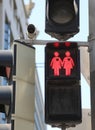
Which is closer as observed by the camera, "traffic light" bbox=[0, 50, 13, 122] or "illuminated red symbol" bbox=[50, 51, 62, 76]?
"illuminated red symbol" bbox=[50, 51, 62, 76]

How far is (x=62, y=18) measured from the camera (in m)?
4.98

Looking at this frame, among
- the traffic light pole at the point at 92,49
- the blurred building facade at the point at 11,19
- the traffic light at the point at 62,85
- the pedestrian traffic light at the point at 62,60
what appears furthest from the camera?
the blurred building facade at the point at 11,19

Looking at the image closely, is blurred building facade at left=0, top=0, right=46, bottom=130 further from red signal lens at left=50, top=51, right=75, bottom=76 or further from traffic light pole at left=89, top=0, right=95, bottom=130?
red signal lens at left=50, top=51, right=75, bottom=76

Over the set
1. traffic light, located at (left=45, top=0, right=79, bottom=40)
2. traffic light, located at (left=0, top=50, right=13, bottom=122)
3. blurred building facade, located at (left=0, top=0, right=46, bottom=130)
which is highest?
blurred building facade, located at (left=0, top=0, right=46, bottom=130)

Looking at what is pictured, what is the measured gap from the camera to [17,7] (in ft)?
162

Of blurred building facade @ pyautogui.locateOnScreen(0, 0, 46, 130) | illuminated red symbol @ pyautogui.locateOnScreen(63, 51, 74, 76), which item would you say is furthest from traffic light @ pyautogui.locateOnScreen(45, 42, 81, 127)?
blurred building facade @ pyautogui.locateOnScreen(0, 0, 46, 130)

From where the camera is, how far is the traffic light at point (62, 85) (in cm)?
456

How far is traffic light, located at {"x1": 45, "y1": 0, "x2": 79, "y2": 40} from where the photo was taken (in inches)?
194

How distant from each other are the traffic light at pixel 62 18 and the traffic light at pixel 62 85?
0.13m

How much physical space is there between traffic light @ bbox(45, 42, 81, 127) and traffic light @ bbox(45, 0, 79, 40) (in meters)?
0.13

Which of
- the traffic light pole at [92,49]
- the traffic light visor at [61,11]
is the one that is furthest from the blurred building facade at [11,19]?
the traffic light visor at [61,11]

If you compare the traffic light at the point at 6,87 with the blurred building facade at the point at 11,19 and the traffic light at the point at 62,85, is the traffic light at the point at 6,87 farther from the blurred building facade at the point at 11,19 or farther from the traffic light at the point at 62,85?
the blurred building facade at the point at 11,19

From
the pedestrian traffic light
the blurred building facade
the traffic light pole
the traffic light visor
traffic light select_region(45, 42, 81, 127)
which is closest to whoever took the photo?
traffic light select_region(45, 42, 81, 127)

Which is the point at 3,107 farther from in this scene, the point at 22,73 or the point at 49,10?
the point at 49,10
